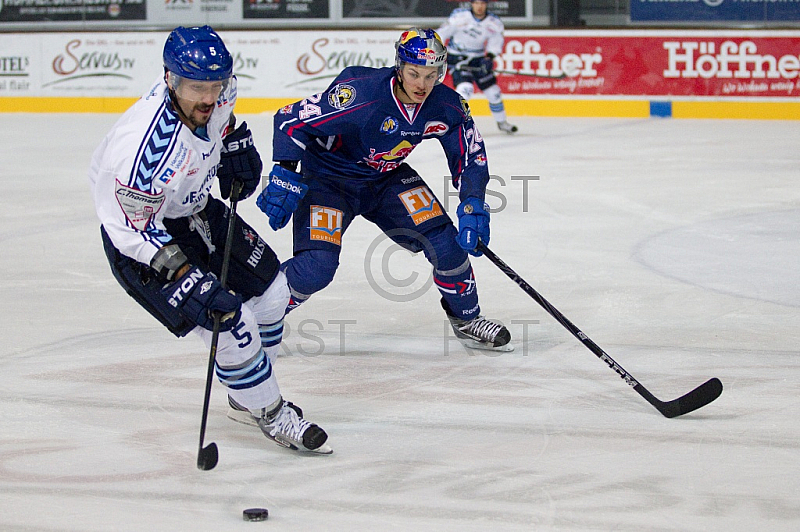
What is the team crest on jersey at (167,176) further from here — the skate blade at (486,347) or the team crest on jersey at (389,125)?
the skate blade at (486,347)

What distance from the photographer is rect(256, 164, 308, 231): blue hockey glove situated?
332 cm

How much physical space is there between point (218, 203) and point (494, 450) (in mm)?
989

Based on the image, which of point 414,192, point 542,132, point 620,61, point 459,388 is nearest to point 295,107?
point 414,192

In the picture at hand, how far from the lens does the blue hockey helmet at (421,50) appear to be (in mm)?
3275

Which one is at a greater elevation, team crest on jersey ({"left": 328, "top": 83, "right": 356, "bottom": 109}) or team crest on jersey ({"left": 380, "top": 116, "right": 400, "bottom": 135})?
team crest on jersey ({"left": 328, "top": 83, "right": 356, "bottom": 109})

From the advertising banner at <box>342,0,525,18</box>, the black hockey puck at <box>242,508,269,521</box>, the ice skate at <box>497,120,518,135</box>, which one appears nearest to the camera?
the black hockey puck at <box>242,508,269,521</box>

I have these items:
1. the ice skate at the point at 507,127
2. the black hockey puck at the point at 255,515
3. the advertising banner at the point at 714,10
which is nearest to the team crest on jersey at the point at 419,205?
the black hockey puck at the point at 255,515

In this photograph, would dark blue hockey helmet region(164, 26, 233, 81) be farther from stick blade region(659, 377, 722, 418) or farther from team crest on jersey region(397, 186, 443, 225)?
stick blade region(659, 377, 722, 418)

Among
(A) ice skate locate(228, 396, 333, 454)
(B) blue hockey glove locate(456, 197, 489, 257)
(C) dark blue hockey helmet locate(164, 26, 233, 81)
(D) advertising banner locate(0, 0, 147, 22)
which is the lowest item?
(A) ice skate locate(228, 396, 333, 454)

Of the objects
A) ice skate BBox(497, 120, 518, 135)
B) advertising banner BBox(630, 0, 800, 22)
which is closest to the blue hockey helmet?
ice skate BBox(497, 120, 518, 135)

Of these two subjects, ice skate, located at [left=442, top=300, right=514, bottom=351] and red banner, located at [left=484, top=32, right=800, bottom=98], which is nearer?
ice skate, located at [left=442, top=300, right=514, bottom=351]

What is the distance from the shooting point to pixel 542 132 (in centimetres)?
993

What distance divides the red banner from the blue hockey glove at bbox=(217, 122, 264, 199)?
8386 mm

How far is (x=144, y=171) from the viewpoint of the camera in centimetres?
238
